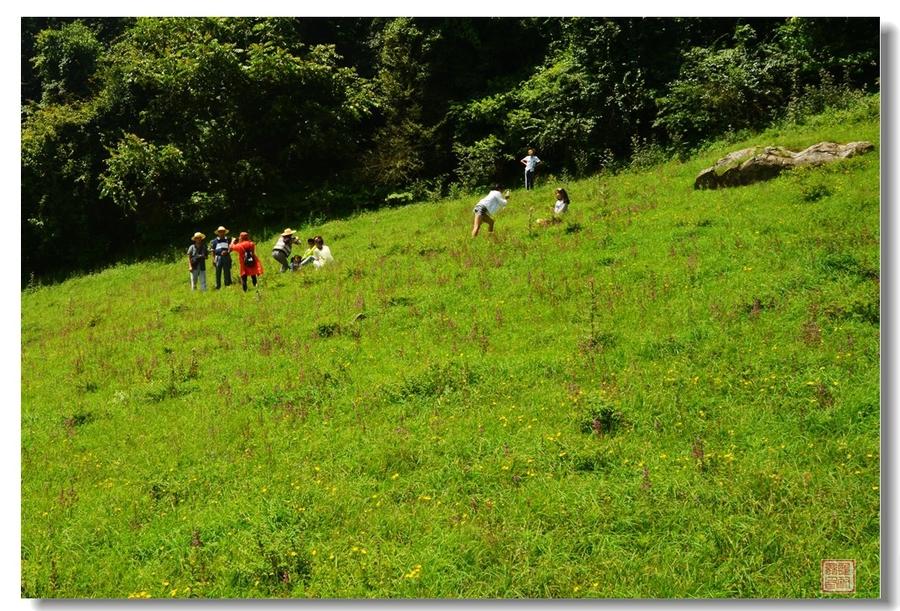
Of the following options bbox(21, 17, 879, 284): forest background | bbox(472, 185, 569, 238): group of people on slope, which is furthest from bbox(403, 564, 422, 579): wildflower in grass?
bbox(21, 17, 879, 284): forest background

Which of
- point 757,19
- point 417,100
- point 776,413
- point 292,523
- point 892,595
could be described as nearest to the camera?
point 892,595

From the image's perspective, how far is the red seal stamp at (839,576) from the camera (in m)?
6.28

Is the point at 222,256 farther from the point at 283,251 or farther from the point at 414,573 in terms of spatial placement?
the point at 414,573

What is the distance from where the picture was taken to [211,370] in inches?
479

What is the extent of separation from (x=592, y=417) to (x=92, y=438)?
7.19m

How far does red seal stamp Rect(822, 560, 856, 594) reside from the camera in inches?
247

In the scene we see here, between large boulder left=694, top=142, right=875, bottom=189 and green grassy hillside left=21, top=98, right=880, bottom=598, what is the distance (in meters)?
1.18

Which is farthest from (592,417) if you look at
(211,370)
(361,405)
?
(211,370)

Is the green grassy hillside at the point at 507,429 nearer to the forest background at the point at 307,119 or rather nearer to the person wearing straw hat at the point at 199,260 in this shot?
the person wearing straw hat at the point at 199,260

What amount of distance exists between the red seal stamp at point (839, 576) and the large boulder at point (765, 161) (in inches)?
518

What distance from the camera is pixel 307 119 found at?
1309 inches

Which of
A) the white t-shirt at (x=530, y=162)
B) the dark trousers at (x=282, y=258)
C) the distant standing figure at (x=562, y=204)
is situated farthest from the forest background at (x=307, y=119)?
the dark trousers at (x=282, y=258)

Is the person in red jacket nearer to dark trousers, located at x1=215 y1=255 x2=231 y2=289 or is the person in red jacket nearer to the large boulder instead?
dark trousers, located at x1=215 y1=255 x2=231 y2=289

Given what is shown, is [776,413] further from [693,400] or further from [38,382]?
[38,382]
